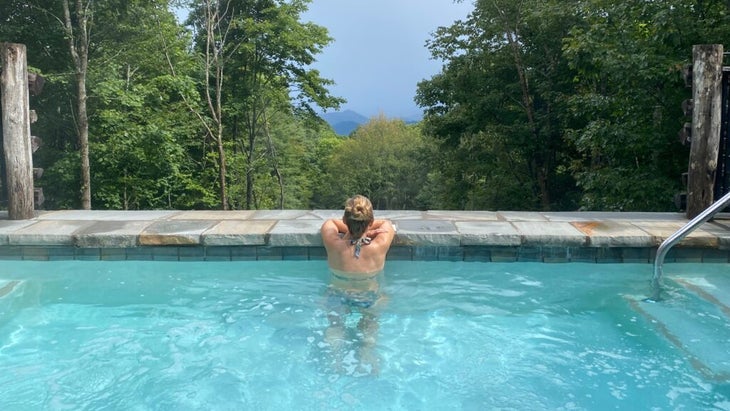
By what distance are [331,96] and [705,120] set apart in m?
13.2

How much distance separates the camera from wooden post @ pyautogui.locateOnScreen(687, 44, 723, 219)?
4.80 meters

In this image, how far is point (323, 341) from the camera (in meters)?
3.18

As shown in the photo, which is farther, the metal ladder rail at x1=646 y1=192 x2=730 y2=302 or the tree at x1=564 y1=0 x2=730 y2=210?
the tree at x1=564 y1=0 x2=730 y2=210

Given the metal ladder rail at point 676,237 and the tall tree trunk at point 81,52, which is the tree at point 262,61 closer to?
the tall tree trunk at point 81,52

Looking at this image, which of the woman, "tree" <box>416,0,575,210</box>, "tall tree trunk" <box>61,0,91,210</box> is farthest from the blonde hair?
"tree" <box>416,0,575,210</box>

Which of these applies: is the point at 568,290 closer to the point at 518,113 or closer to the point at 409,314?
the point at 409,314

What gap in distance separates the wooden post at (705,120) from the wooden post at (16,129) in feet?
19.4

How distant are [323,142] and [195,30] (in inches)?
942

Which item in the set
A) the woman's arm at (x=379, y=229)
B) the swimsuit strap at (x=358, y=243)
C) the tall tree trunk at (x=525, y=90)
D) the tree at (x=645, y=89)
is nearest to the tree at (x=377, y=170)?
the tall tree trunk at (x=525, y=90)

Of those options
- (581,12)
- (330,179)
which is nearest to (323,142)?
(330,179)

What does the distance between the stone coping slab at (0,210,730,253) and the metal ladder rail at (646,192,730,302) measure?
1.88 feet

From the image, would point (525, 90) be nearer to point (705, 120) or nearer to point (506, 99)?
point (506, 99)

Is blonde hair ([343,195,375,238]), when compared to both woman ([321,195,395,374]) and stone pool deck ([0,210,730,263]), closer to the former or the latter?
woman ([321,195,395,374])

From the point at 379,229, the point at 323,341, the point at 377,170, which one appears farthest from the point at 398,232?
the point at 377,170
